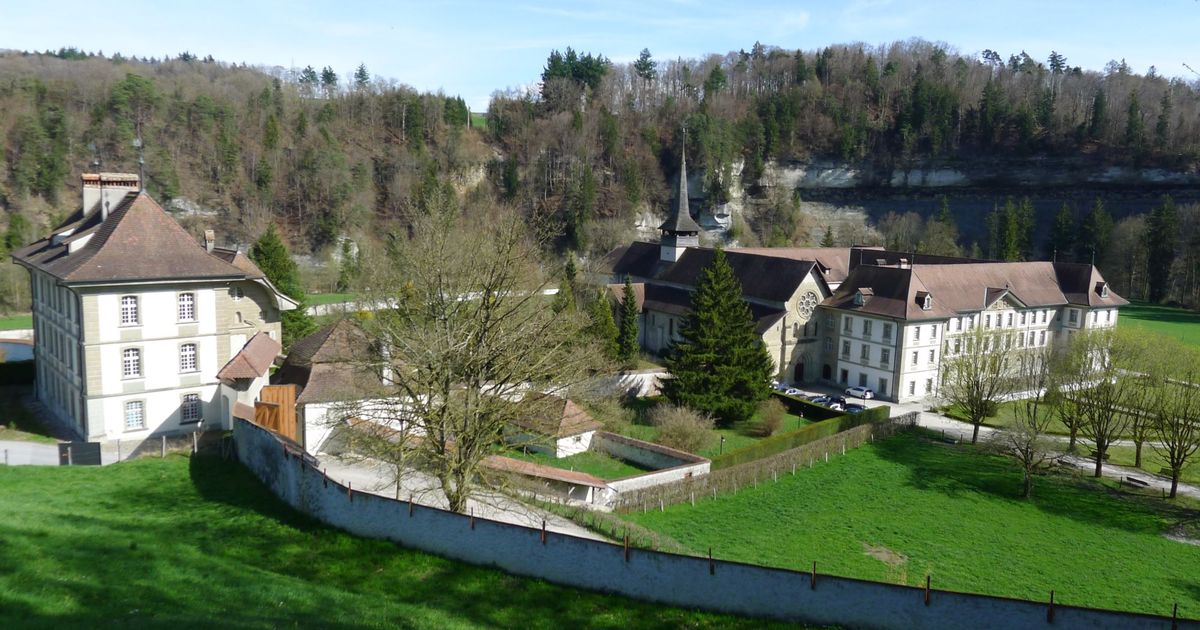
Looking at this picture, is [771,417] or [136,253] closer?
[136,253]

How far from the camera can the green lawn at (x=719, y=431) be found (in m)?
30.0

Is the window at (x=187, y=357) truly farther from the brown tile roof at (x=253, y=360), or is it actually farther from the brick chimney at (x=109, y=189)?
the brick chimney at (x=109, y=189)

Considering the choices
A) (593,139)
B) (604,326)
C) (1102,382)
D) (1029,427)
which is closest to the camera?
(1029,427)

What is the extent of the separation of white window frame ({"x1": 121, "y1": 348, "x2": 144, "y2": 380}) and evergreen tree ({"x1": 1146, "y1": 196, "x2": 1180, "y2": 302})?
7816 cm

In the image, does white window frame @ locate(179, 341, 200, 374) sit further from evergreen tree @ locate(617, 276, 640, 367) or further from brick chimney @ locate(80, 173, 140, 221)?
evergreen tree @ locate(617, 276, 640, 367)

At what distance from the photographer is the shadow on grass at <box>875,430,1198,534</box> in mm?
23781

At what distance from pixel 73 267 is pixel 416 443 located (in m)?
12.1

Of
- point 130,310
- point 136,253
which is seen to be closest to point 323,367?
point 130,310

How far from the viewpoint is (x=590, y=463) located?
27469mm

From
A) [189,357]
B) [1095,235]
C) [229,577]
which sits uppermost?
[1095,235]

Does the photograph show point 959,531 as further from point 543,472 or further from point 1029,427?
point 543,472

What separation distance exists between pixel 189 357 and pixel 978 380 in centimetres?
2806

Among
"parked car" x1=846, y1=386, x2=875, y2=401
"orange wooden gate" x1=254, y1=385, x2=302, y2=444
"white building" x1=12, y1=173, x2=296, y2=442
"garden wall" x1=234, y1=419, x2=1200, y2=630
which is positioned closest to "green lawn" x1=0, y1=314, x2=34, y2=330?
"white building" x1=12, y1=173, x2=296, y2=442

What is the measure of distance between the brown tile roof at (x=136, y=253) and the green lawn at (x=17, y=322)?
87.3 feet
